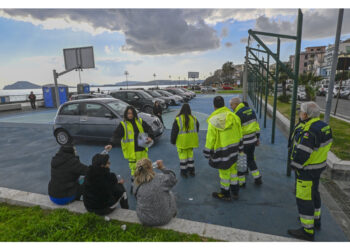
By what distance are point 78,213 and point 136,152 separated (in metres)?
1.40

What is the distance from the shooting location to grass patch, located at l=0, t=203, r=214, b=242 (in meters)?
2.63

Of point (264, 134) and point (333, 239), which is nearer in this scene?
point (333, 239)

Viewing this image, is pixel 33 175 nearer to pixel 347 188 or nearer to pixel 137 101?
pixel 347 188

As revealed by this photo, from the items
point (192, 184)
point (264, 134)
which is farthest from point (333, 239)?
point (264, 134)

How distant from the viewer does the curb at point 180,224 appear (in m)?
2.57

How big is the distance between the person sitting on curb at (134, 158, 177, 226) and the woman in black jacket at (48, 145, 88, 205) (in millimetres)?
1123

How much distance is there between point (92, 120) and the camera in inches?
281

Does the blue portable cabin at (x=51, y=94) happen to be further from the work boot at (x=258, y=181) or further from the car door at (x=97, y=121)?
the work boot at (x=258, y=181)

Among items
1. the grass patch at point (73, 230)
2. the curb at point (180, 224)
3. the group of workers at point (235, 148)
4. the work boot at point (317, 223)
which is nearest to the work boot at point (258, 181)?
the group of workers at point (235, 148)

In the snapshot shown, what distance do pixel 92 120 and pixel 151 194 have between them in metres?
5.25

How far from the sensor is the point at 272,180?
4438 mm

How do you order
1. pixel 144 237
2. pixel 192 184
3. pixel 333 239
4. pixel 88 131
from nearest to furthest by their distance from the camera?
pixel 144 237 < pixel 333 239 < pixel 192 184 < pixel 88 131

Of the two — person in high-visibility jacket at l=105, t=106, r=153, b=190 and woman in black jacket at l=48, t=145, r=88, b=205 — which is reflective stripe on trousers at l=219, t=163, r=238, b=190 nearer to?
person in high-visibility jacket at l=105, t=106, r=153, b=190

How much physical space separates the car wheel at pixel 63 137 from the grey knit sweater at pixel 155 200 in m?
5.85
